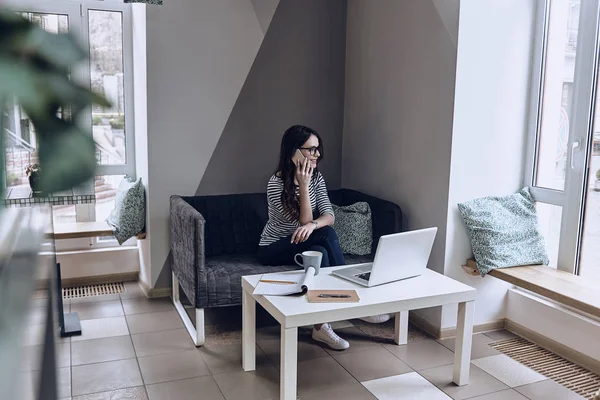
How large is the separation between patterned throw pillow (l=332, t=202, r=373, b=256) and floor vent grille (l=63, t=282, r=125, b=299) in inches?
60.9

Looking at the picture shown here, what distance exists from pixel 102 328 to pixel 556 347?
8.08 feet

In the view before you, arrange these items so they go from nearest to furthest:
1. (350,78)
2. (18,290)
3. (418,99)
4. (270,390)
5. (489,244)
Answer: (18,290) < (270,390) < (489,244) < (418,99) < (350,78)

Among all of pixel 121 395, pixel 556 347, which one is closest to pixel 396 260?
pixel 556 347

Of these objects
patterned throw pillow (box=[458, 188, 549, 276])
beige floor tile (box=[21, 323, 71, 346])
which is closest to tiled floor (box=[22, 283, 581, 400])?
patterned throw pillow (box=[458, 188, 549, 276])

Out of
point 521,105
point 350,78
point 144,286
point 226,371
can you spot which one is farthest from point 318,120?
point 226,371

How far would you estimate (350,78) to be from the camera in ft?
13.2

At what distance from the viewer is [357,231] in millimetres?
3516

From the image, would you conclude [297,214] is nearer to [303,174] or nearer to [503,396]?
[303,174]

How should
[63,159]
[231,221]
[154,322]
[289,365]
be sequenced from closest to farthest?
[63,159] < [289,365] < [154,322] < [231,221]

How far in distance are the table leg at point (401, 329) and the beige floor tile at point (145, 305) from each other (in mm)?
1393

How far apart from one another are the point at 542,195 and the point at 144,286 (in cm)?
255

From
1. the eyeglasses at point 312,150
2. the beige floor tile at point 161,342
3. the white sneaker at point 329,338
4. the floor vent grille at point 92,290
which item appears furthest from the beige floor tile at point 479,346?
the floor vent grille at point 92,290

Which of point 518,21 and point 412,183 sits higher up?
point 518,21

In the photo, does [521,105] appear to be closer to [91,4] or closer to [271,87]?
[271,87]
